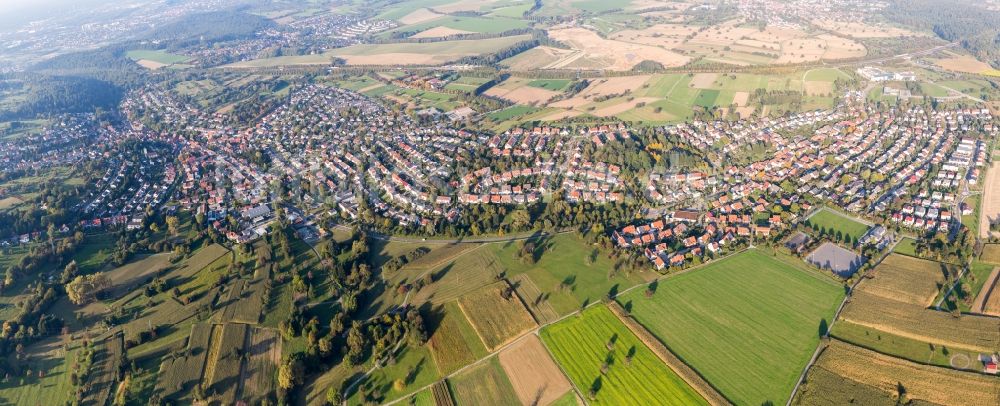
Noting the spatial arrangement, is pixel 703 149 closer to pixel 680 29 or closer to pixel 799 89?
pixel 799 89

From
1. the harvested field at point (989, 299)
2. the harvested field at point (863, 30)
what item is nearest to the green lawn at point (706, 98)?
the harvested field at point (989, 299)

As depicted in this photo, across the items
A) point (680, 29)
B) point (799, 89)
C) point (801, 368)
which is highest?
point (680, 29)

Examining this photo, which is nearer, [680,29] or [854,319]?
[854,319]

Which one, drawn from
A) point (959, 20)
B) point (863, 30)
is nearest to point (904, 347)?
point (863, 30)

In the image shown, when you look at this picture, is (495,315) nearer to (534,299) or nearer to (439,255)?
(534,299)

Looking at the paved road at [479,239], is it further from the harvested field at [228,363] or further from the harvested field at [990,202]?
the harvested field at [990,202]

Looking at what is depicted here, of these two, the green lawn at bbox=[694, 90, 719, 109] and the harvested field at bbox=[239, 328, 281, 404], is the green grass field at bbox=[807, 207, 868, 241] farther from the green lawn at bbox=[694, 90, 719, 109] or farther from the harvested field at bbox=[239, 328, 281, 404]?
the harvested field at bbox=[239, 328, 281, 404]

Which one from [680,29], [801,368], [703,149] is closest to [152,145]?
[703,149]
